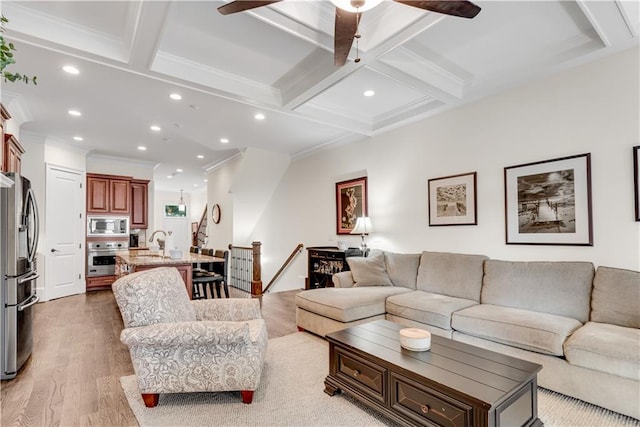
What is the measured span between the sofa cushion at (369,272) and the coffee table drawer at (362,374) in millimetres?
1833

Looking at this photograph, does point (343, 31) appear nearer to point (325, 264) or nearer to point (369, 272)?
point (369, 272)

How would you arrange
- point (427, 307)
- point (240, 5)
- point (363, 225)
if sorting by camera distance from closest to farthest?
point (240, 5), point (427, 307), point (363, 225)

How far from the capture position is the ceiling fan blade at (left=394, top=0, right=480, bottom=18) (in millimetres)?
1778

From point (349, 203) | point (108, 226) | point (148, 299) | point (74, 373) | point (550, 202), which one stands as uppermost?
point (349, 203)

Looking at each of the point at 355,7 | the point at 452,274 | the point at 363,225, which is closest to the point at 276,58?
the point at 355,7

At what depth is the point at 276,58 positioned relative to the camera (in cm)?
329

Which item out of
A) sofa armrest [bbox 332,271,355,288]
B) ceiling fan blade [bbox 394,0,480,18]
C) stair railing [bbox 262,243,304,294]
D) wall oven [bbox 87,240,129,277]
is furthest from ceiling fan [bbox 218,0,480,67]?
wall oven [bbox 87,240,129,277]

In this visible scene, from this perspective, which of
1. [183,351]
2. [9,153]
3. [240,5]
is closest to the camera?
[240,5]

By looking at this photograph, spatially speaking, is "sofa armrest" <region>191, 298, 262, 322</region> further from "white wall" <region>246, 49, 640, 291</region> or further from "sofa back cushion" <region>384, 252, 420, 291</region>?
"white wall" <region>246, 49, 640, 291</region>

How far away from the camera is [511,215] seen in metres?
3.62

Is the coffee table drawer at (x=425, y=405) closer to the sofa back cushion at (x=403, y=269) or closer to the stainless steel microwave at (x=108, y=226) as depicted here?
the sofa back cushion at (x=403, y=269)

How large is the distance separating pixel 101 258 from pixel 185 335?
5802mm

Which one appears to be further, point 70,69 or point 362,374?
point 70,69

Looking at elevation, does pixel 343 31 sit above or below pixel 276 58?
below
